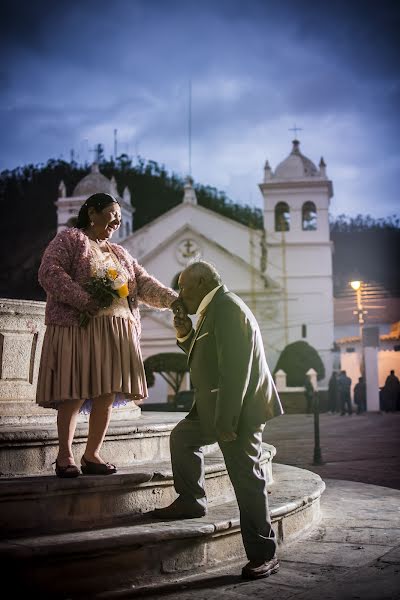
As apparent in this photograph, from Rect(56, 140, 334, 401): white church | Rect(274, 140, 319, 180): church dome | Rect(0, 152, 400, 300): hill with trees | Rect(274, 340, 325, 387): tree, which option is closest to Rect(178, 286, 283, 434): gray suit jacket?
Rect(274, 340, 325, 387): tree

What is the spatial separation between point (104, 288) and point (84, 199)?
4073 centimetres

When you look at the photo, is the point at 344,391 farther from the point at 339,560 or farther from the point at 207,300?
the point at 207,300

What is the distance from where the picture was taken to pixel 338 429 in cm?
1720

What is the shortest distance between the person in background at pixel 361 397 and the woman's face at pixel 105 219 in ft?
75.0

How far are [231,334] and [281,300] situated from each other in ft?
117

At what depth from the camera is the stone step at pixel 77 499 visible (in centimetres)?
374

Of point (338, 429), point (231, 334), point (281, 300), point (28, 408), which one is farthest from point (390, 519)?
point (281, 300)

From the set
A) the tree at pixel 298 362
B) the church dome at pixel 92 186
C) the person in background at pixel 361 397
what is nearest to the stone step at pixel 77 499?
the person in background at pixel 361 397

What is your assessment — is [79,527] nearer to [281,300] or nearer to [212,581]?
[212,581]

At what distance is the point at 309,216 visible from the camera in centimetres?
4091

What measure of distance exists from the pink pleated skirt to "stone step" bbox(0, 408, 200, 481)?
33 cm

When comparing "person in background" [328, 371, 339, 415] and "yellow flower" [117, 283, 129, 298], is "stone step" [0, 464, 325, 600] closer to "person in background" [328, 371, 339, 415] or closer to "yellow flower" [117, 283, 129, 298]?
"yellow flower" [117, 283, 129, 298]

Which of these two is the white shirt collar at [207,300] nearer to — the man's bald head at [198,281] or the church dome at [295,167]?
the man's bald head at [198,281]

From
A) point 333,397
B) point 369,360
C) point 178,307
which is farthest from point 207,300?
point 369,360
